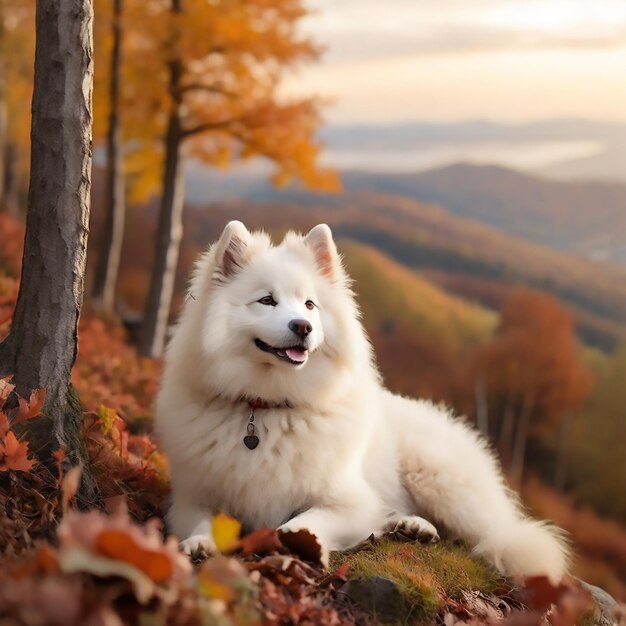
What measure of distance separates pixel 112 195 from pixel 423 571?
1069 cm

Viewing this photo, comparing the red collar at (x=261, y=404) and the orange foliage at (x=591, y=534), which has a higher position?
the red collar at (x=261, y=404)

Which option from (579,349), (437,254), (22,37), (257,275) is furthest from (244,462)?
(437,254)

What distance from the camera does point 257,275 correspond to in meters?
4.43

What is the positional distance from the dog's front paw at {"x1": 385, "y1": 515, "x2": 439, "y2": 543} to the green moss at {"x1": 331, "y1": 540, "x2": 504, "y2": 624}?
0.08 m

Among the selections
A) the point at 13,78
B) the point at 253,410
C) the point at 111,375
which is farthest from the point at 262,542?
the point at 13,78

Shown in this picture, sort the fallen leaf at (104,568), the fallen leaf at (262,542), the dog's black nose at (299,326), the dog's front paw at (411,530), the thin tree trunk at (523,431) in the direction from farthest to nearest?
the thin tree trunk at (523,431) → the dog's front paw at (411,530) → the dog's black nose at (299,326) → the fallen leaf at (262,542) → the fallen leaf at (104,568)

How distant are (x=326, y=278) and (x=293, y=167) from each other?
8.18 metres

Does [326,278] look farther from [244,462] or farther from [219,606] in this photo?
[219,606]

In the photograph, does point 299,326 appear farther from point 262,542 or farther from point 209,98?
point 209,98

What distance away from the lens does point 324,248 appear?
4.72 meters

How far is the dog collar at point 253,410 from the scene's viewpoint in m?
4.34

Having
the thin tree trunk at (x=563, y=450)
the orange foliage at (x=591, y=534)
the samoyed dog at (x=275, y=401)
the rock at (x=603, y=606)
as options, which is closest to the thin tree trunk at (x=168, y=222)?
the samoyed dog at (x=275, y=401)

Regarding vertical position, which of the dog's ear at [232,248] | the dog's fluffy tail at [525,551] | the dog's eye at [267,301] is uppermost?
the dog's ear at [232,248]

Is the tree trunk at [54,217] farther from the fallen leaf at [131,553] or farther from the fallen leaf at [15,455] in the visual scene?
the fallen leaf at [131,553]
